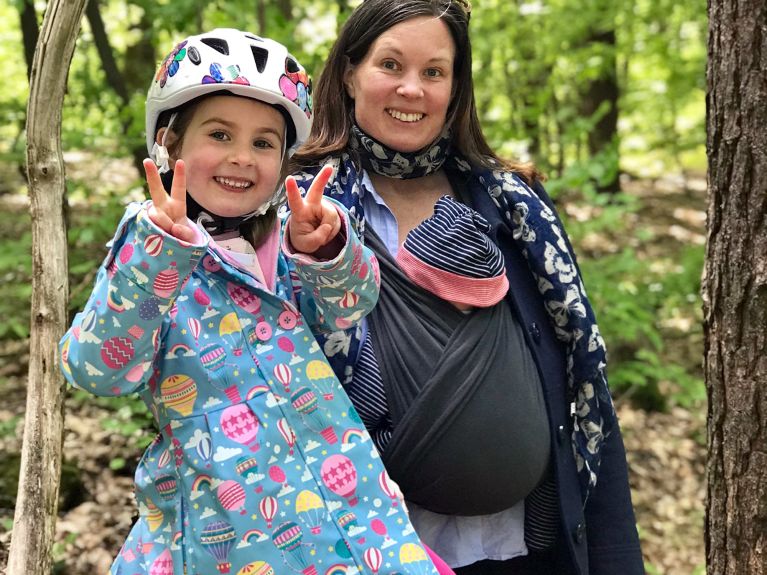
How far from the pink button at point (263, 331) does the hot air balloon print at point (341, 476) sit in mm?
298

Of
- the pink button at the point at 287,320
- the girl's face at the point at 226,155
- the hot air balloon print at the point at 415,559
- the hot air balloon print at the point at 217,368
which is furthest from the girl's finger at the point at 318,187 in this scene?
the hot air balloon print at the point at 415,559

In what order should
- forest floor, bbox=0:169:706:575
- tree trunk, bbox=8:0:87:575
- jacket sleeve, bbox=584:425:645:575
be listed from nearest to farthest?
tree trunk, bbox=8:0:87:575
jacket sleeve, bbox=584:425:645:575
forest floor, bbox=0:169:706:575

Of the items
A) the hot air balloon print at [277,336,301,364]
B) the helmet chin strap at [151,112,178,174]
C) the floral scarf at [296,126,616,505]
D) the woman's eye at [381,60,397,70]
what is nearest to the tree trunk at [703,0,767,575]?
the floral scarf at [296,126,616,505]

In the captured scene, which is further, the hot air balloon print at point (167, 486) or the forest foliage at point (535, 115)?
the forest foliage at point (535, 115)

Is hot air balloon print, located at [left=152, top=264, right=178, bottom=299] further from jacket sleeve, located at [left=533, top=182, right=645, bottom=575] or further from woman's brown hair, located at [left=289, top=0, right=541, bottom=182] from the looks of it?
jacket sleeve, located at [left=533, top=182, right=645, bottom=575]

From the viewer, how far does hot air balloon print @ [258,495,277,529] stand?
5.50 ft

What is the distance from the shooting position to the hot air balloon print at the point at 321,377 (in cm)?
181

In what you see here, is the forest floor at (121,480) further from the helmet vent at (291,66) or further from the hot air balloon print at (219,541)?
the helmet vent at (291,66)

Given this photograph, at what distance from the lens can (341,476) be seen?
177 cm

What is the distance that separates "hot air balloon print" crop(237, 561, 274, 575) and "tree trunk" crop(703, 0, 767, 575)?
4.83 feet

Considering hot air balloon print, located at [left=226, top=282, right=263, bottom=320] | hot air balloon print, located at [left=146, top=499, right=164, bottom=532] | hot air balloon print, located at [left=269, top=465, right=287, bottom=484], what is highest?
hot air balloon print, located at [left=226, top=282, right=263, bottom=320]

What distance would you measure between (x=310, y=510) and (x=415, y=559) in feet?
0.90

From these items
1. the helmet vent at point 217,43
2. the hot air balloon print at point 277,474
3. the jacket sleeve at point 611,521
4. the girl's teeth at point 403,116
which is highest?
the helmet vent at point 217,43

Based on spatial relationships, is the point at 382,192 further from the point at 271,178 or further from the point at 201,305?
the point at 201,305
